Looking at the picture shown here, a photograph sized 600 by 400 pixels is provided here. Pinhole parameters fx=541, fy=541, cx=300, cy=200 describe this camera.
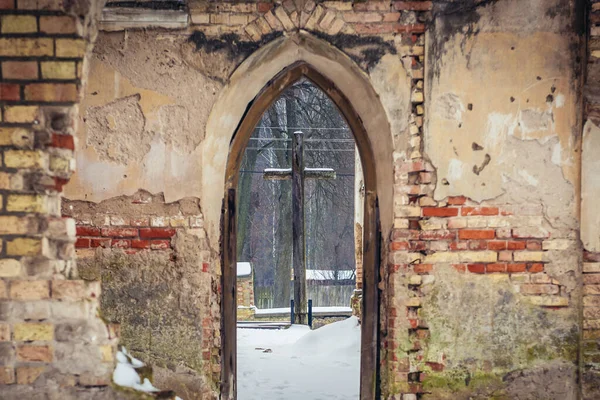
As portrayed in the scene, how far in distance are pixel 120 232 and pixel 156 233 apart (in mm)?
235

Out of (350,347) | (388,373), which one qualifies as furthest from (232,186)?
(350,347)

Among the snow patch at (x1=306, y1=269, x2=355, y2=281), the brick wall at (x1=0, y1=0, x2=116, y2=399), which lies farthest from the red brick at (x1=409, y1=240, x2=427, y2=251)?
the snow patch at (x1=306, y1=269, x2=355, y2=281)

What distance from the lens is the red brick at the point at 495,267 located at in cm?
349

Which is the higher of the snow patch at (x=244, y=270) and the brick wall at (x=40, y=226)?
the brick wall at (x=40, y=226)

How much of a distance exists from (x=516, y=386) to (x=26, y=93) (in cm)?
326

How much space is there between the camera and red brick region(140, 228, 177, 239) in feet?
11.6

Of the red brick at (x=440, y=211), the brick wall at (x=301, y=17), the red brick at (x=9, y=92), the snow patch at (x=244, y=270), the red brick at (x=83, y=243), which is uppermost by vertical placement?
the brick wall at (x=301, y=17)

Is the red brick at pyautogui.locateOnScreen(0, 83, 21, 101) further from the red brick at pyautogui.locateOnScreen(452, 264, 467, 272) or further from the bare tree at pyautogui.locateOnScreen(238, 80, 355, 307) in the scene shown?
the bare tree at pyautogui.locateOnScreen(238, 80, 355, 307)

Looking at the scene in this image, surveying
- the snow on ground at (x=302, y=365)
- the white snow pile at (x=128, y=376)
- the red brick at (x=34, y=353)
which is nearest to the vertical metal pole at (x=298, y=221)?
the snow on ground at (x=302, y=365)

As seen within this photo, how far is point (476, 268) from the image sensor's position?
350 cm

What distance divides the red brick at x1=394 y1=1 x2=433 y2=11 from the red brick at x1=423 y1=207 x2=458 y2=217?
129 cm

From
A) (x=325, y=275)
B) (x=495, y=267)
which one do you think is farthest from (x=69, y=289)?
(x=325, y=275)

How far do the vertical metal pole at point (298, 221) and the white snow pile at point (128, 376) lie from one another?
779 centimetres

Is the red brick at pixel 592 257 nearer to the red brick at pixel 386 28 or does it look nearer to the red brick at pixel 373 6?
the red brick at pixel 386 28
